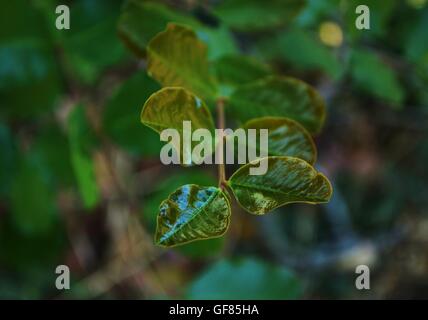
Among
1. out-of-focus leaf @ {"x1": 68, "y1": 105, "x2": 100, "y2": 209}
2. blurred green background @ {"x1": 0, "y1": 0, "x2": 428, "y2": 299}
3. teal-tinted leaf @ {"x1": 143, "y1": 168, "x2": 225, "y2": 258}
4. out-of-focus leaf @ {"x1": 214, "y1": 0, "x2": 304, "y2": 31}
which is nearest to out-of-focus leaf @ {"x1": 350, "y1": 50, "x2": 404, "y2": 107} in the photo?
blurred green background @ {"x1": 0, "y1": 0, "x2": 428, "y2": 299}

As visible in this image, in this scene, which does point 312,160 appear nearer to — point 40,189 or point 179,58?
point 179,58

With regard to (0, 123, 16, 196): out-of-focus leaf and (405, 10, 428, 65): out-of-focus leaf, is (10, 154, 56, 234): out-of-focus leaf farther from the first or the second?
(405, 10, 428, 65): out-of-focus leaf

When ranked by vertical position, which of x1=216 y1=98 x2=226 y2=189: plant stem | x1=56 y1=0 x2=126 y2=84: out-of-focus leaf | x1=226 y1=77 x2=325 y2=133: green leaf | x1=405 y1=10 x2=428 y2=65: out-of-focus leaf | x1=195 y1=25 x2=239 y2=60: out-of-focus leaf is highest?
x1=56 y1=0 x2=126 y2=84: out-of-focus leaf

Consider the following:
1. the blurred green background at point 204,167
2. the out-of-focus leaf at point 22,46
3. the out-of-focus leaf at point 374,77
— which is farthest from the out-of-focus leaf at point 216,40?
the out-of-focus leaf at point 22,46

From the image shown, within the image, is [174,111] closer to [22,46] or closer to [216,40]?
[216,40]

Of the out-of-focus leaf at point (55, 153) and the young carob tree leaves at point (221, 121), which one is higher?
the out-of-focus leaf at point (55, 153)

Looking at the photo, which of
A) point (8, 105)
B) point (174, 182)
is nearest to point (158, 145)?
point (174, 182)

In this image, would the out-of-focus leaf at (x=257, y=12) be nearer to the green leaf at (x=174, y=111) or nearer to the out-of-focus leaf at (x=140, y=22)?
the out-of-focus leaf at (x=140, y=22)
